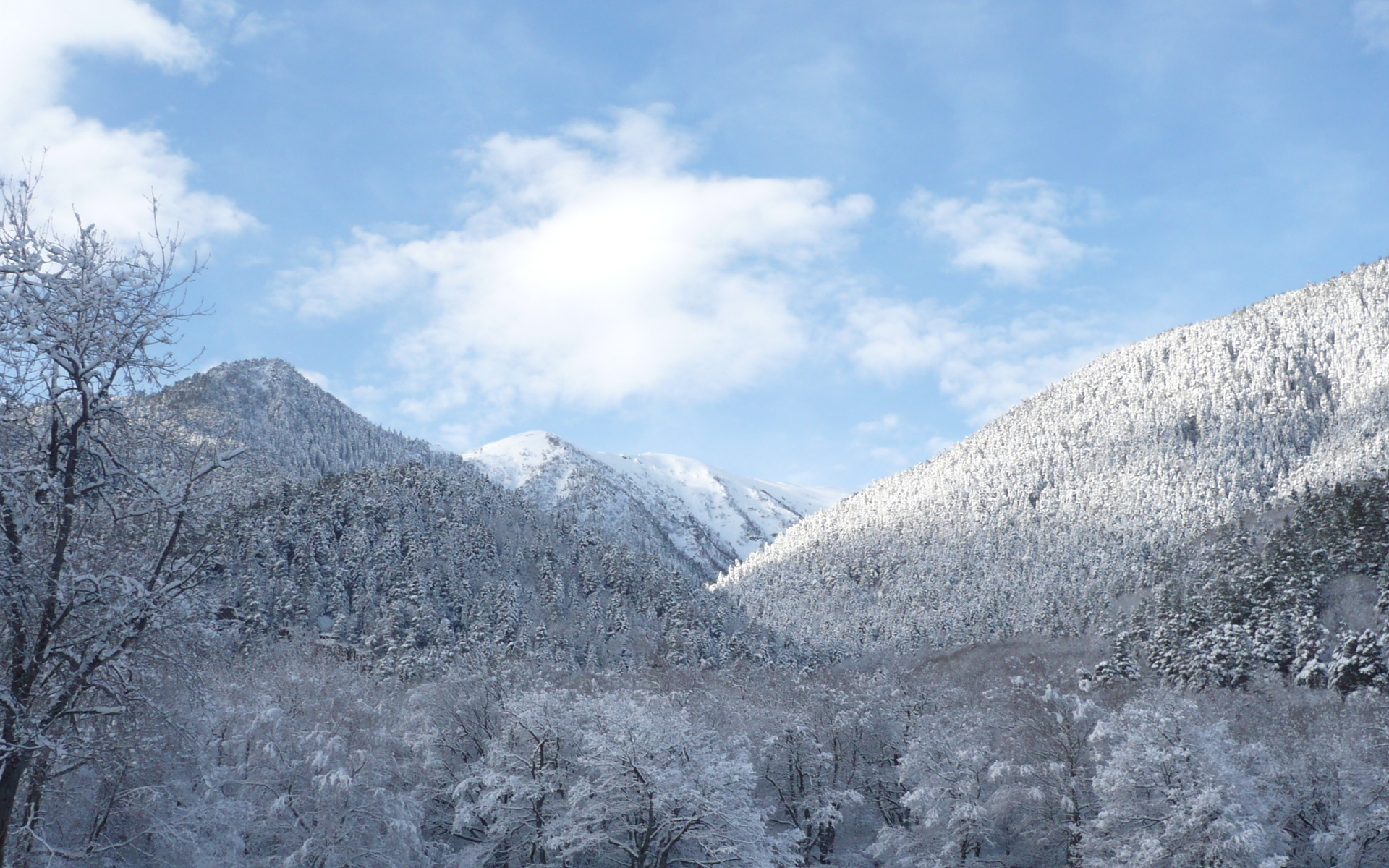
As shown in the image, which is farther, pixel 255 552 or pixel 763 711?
pixel 255 552

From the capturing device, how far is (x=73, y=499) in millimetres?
12875

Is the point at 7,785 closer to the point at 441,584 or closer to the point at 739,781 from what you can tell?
the point at 739,781

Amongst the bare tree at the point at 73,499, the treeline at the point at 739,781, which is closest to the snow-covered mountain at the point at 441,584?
the treeline at the point at 739,781

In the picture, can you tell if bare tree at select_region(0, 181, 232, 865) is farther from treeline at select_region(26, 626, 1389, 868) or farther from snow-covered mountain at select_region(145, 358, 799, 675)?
snow-covered mountain at select_region(145, 358, 799, 675)

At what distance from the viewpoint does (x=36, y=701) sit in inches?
528

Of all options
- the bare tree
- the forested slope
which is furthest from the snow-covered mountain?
the bare tree

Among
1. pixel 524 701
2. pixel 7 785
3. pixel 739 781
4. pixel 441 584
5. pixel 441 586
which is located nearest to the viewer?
pixel 7 785

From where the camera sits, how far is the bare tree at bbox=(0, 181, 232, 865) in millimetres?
11945

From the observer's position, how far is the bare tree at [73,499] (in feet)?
39.2

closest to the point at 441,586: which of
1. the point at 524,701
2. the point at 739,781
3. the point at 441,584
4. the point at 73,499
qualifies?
the point at 441,584

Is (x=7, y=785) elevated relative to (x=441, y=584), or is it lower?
lower

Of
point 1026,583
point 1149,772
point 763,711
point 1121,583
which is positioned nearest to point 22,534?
point 1149,772

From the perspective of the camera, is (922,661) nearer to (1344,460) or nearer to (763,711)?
(763,711)

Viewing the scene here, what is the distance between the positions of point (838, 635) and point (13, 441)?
584 ft
